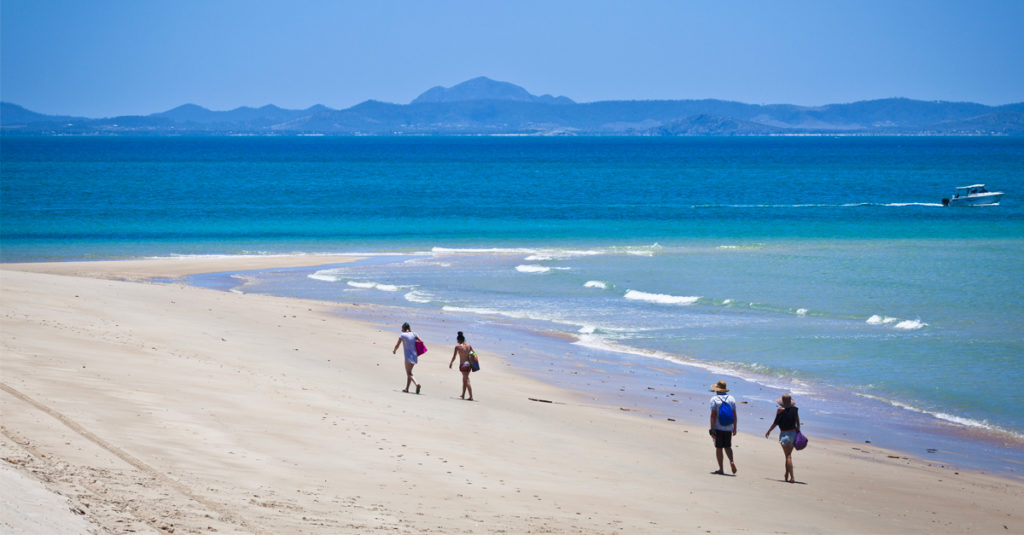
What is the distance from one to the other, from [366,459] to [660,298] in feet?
61.8

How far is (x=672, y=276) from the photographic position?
3394 centimetres

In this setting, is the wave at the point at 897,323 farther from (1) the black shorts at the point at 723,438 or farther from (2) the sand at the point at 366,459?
(1) the black shorts at the point at 723,438

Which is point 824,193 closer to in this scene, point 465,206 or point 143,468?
point 465,206

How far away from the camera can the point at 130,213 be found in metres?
59.5

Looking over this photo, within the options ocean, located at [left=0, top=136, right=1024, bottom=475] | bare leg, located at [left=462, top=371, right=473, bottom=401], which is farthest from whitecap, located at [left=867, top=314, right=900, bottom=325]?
bare leg, located at [left=462, top=371, right=473, bottom=401]

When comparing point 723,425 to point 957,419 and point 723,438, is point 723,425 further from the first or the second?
point 957,419

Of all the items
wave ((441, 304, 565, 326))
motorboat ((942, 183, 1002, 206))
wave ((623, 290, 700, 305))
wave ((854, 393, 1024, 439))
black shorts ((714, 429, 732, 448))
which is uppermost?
motorboat ((942, 183, 1002, 206))

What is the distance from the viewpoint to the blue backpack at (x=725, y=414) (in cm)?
1302

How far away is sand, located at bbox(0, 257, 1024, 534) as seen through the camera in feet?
30.7

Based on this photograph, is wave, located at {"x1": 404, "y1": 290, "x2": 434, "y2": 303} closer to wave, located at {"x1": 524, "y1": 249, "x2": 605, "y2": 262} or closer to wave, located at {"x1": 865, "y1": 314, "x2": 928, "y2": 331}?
wave, located at {"x1": 524, "y1": 249, "x2": 605, "y2": 262}

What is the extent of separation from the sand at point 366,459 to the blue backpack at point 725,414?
767mm

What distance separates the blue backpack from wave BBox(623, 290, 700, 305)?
15832mm

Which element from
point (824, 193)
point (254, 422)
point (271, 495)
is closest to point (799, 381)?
point (254, 422)

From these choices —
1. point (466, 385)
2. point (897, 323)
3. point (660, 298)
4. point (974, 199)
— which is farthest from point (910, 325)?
point (974, 199)
